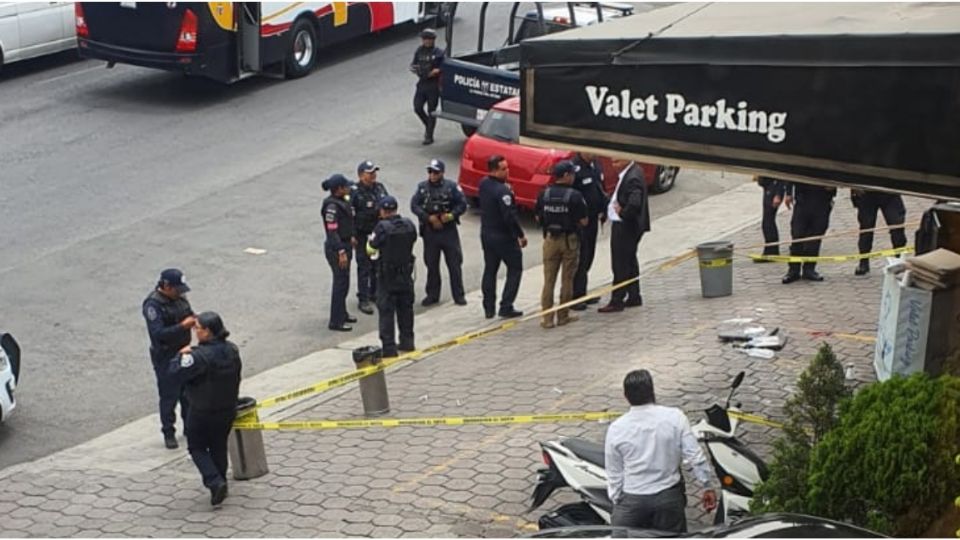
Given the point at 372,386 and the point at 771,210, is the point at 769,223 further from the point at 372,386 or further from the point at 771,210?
the point at 372,386

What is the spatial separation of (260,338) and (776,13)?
23.2 ft

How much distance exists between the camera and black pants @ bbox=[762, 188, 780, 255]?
16.0 meters

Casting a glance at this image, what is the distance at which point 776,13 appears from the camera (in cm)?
953

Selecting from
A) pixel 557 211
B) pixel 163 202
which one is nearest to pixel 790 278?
pixel 557 211

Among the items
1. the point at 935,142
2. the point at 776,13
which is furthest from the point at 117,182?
the point at 935,142

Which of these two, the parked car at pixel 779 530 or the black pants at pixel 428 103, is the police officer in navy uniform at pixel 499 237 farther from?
the parked car at pixel 779 530

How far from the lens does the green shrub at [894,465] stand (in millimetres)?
8047

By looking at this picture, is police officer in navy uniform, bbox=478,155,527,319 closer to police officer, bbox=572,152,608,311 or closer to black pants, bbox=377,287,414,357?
police officer, bbox=572,152,608,311

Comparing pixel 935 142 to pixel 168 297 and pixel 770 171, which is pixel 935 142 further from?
pixel 168 297

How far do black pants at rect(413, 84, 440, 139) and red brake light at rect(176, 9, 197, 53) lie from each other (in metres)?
3.35

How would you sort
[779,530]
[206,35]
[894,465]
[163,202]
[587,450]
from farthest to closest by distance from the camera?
[206,35], [163,202], [587,450], [894,465], [779,530]

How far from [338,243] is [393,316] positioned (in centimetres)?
128

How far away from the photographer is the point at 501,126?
19156 mm

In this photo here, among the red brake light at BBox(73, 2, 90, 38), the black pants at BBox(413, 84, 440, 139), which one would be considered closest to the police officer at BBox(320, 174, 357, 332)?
the black pants at BBox(413, 84, 440, 139)
